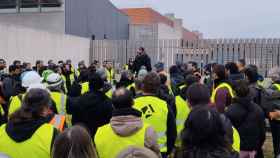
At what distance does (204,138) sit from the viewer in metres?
2.53

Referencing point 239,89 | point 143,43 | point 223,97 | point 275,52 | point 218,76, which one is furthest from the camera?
point 143,43

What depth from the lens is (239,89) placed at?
15.2ft

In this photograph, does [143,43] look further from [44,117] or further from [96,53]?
[44,117]

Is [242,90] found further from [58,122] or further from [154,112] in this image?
[58,122]

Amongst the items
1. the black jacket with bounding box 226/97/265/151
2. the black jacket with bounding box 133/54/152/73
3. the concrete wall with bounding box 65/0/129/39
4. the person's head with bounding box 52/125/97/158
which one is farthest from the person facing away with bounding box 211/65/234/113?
the concrete wall with bounding box 65/0/129/39

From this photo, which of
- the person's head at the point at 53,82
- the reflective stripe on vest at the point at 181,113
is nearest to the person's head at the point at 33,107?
the person's head at the point at 53,82

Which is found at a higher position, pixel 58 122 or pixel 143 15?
pixel 143 15

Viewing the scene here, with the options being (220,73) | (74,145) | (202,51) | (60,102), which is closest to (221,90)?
(220,73)

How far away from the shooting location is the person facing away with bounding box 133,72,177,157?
13.4ft

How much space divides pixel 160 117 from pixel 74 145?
181 cm

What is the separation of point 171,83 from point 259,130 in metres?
4.73

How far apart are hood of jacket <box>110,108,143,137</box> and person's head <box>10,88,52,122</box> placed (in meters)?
0.63

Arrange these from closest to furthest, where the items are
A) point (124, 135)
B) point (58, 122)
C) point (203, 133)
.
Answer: point (203, 133)
point (124, 135)
point (58, 122)

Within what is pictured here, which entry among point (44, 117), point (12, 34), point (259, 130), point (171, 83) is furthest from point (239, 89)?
point (12, 34)
